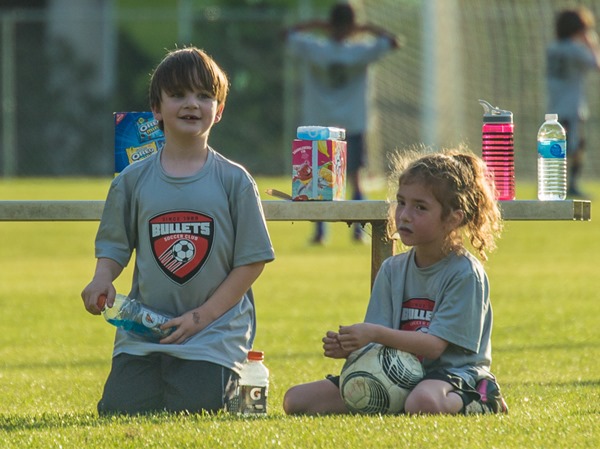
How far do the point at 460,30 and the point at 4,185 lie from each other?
30.1 feet

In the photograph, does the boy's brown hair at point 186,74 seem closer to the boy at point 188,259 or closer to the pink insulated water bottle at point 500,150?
the boy at point 188,259

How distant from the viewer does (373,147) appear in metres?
24.6

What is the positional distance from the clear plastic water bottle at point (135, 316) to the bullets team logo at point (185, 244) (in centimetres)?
17

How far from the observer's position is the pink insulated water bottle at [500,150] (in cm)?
600

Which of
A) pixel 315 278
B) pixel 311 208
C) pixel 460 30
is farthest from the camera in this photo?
pixel 460 30

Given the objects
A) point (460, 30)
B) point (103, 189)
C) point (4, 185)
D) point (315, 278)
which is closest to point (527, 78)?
point (460, 30)

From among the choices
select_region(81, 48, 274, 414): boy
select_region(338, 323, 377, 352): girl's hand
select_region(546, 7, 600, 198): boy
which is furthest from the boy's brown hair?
select_region(546, 7, 600, 198): boy

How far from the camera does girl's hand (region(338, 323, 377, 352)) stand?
507 centimetres

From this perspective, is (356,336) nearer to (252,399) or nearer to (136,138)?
(252,399)

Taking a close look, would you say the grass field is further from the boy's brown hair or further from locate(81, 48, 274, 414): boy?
the boy's brown hair

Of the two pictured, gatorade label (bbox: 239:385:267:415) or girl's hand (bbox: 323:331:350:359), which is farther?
gatorade label (bbox: 239:385:267:415)

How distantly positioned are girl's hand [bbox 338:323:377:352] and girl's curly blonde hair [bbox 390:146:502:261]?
1.58 ft

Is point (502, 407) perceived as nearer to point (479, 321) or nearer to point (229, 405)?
point (479, 321)

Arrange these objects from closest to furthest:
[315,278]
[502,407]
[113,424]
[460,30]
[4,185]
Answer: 1. [113,424]
2. [502,407]
3. [315,278]
4. [460,30]
5. [4,185]
